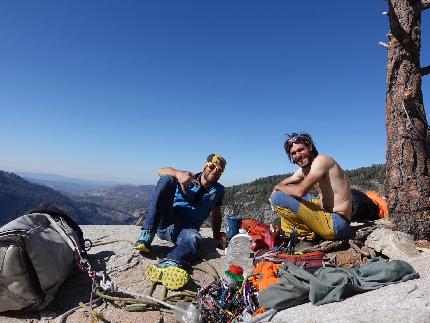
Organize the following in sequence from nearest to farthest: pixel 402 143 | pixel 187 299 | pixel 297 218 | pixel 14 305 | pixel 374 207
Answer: pixel 14 305, pixel 187 299, pixel 297 218, pixel 402 143, pixel 374 207

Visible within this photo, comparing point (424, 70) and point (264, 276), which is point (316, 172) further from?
point (424, 70)

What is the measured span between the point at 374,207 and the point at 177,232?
4.92 m

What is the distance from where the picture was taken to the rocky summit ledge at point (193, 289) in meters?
3.15

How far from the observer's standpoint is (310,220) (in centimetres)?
616

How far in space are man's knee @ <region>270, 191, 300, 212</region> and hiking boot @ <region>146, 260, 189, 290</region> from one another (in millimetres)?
2127

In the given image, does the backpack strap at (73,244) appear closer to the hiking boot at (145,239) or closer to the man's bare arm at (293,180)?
the hiking boot at (145,239)

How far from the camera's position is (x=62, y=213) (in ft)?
19.8

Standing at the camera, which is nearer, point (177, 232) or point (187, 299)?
point (187, 299)

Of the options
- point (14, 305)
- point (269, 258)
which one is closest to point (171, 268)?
point (269, 258)

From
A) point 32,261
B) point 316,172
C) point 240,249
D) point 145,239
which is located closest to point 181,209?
point 145,239

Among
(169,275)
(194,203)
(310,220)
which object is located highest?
(194,203)

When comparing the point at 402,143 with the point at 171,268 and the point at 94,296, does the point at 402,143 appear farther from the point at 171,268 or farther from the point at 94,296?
the point at 94,296

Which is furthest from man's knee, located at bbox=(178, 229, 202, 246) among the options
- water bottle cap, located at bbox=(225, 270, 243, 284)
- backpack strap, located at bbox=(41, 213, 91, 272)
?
backpack strap, located at bbox=(41, 213, 91, 272)

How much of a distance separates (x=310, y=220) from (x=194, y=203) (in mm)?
2210
